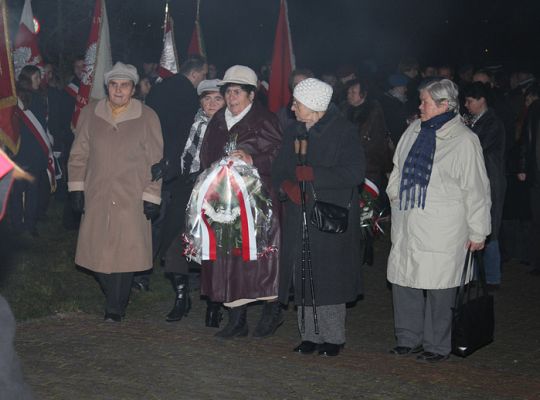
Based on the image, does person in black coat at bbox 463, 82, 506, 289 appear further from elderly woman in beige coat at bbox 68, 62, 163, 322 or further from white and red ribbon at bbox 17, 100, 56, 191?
white and red ribbon at bbox 17, 100, 56, 191

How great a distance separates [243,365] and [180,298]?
1725 millimetres

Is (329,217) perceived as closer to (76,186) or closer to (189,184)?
(189,184)

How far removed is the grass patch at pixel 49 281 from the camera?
364 inches

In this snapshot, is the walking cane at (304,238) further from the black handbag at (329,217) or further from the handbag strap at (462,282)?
the handbag strap at (462,282)

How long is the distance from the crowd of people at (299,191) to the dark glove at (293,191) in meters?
0.02

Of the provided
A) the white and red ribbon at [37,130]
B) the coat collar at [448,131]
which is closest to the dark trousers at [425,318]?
the coat collar at [448,131]

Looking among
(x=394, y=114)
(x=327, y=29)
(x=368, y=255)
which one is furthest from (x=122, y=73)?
(x=327, y=29)

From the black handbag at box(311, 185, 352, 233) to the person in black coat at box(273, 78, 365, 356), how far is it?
121 millimetres

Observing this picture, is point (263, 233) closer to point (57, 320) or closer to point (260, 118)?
point (260, 118)

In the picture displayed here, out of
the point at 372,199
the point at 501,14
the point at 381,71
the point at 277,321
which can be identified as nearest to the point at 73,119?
the point at 372,199

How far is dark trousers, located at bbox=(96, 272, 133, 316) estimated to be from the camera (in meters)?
8.61

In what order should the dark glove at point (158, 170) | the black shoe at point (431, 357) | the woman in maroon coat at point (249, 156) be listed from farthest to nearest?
Result: the dark glove at point (158, 170) → the woman in maroon coat at point (249, 156) → the black shoe at point (431, 357)

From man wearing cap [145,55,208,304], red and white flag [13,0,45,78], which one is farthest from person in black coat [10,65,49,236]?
man wearing cap [145,55,208,304]

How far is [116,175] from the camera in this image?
8.39 metres
